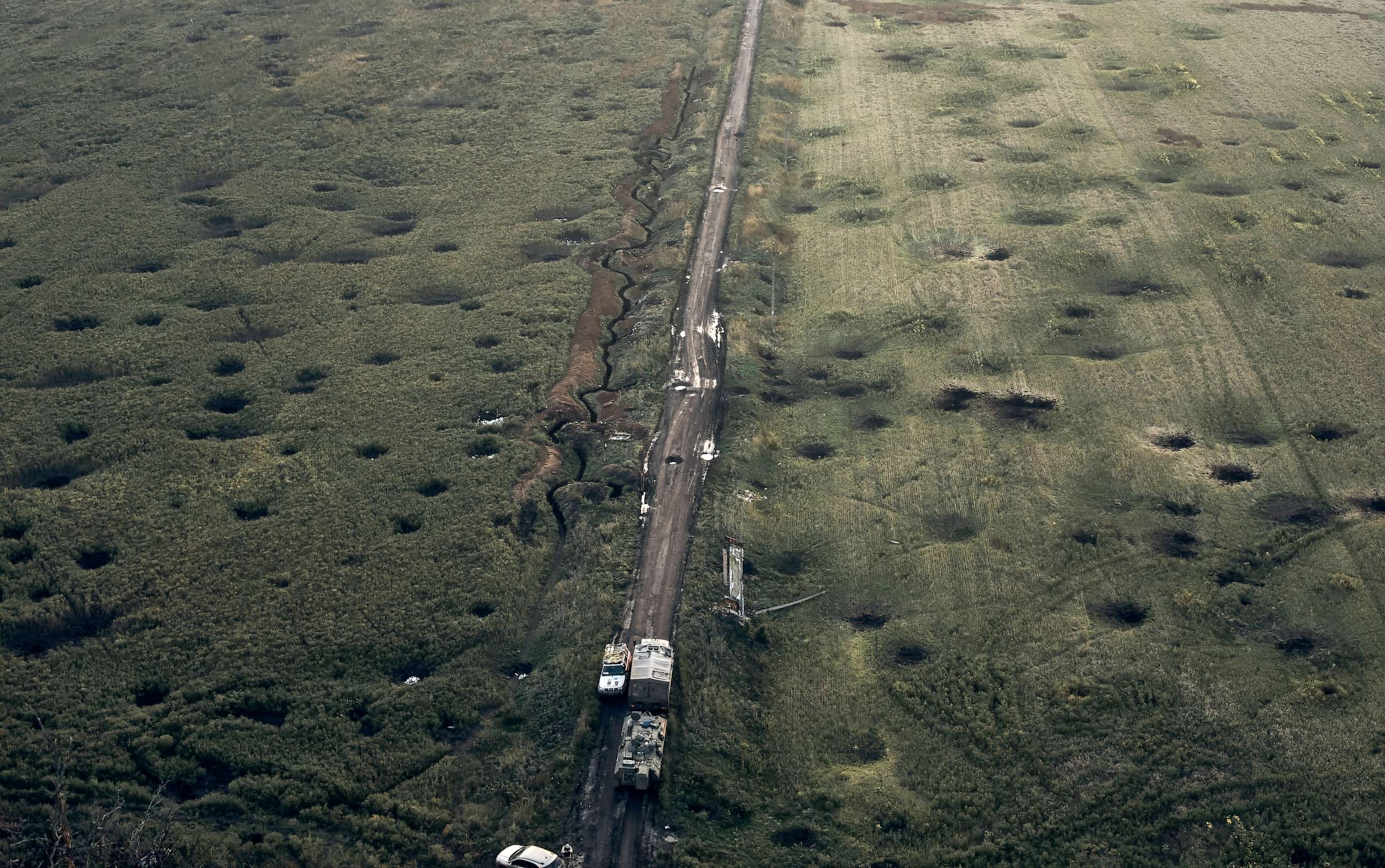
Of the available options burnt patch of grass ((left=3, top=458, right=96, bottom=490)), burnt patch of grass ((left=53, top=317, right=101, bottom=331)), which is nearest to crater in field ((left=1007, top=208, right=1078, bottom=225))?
burnt patch of grass ((left=3, top=458, right=96, bottom=490))

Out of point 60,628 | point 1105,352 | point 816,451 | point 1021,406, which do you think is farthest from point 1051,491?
point 60,628

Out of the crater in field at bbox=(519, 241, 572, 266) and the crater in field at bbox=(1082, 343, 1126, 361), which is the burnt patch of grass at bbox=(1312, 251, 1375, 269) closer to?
the crater in field at bbox=(1082, 343, 1126, 361)

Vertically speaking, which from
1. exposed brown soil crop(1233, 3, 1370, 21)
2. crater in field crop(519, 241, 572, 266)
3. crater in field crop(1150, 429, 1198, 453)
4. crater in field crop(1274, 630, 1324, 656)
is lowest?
crater in field crop(1274, 630, 1324, 656)

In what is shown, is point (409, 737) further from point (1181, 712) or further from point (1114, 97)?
point (1114, 97)

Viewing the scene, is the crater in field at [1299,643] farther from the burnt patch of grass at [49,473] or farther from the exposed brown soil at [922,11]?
the exposed brown soil at [922,11]

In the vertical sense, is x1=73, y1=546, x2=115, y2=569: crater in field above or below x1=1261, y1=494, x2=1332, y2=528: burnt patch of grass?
below

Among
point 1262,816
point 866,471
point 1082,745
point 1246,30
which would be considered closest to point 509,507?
point 866,471
